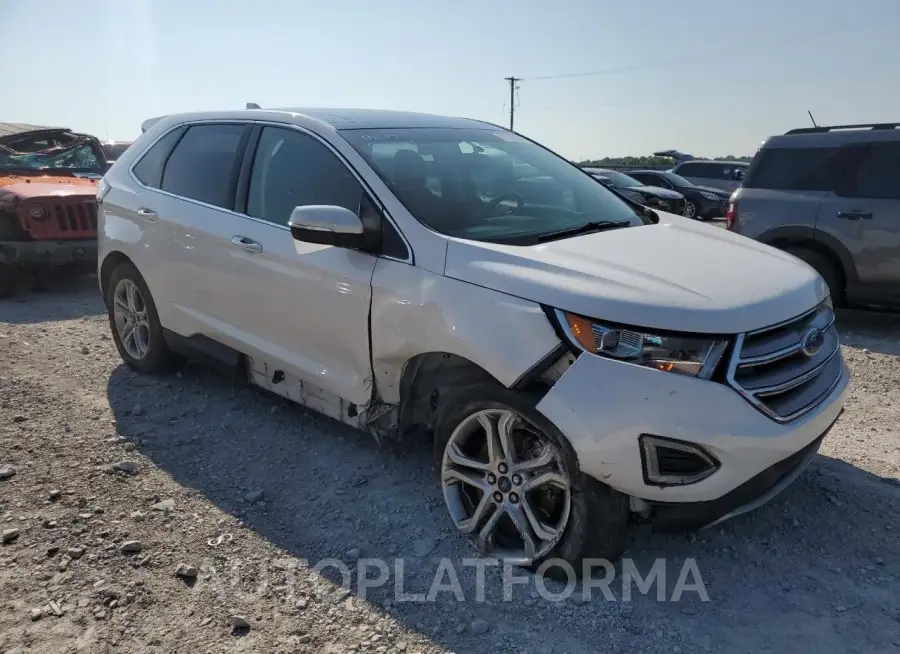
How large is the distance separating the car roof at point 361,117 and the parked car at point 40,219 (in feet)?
13.8

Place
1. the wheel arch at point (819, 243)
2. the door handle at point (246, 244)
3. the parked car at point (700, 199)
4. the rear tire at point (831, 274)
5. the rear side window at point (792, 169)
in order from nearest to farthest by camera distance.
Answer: the door handle at point (246, 244) → the wheel arch at point (819, 243) → the rear tire at point (831, 274) → the rear side window at point (792, 169) → the parked car at point (700, 199)

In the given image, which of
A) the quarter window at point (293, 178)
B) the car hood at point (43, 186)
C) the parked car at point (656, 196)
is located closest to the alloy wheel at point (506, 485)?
the quarter window at point (293, 178)

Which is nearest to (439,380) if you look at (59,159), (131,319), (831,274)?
(131,319)

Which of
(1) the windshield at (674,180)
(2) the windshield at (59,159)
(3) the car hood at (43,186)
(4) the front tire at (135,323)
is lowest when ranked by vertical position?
(1) the windshield at (674,180)

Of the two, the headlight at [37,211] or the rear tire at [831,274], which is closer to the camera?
the rear tire at [831,274]

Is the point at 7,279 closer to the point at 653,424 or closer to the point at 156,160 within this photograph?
the point at 156,160

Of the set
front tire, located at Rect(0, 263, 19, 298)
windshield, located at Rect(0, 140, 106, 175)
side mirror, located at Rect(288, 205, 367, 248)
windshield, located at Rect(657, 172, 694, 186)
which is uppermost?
side mirror, located at Rect(288, 205, 367, 248)

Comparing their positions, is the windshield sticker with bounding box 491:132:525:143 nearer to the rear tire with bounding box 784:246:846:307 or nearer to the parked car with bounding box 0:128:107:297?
the rear tire with bounding box 784:246:846:307

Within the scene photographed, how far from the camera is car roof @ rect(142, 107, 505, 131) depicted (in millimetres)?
3926

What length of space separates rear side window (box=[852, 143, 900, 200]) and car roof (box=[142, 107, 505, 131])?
4.15m

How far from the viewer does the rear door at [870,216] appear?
6648 millimetres

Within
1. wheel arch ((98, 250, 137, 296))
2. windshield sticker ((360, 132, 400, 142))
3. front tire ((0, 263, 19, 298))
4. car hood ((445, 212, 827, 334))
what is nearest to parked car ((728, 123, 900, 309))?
car hood ((445, 212, 827, 334))

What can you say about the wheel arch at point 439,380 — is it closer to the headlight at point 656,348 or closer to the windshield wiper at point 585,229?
the headlight at point 656,348

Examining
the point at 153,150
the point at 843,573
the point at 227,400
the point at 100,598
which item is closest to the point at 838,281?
the point at 843,573
